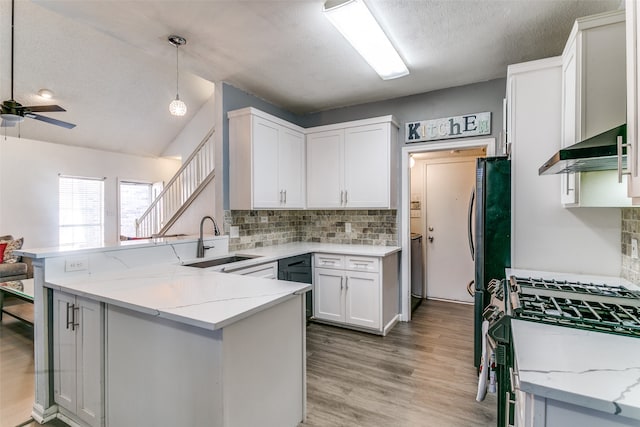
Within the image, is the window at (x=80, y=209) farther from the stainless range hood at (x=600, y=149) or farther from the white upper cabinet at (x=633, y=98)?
the white upper cabinet at (x=633, y=98)

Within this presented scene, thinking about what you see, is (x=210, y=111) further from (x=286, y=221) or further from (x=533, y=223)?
(x=533, y=223)

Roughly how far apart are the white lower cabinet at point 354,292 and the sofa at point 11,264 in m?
4.65

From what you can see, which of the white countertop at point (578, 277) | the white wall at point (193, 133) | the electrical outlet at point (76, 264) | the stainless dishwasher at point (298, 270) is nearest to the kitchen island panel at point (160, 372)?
the electrical outlet at point (76, 264)

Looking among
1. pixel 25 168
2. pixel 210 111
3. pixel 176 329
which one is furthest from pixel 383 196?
pixel 25 168

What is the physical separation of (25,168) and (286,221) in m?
4.96

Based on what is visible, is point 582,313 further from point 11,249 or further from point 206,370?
point 11,249

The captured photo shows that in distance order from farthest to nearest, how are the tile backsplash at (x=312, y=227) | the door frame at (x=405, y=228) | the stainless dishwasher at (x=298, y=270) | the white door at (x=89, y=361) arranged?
the door frame at (x=405, y=228) → the tile backsplash at (x=312, y=227) → the stainless dishwasher at (x=298, y=270) → the white door at (x=89, y=361)

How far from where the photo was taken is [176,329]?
138 centimetres

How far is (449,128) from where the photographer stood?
338 centimetres

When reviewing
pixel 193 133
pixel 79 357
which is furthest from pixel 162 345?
pixel 193 133

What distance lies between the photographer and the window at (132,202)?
21.9 ft

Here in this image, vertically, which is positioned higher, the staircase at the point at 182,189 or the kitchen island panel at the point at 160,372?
the staircase at the point at 182,189

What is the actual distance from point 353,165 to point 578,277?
233cm

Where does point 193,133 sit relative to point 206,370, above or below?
above
